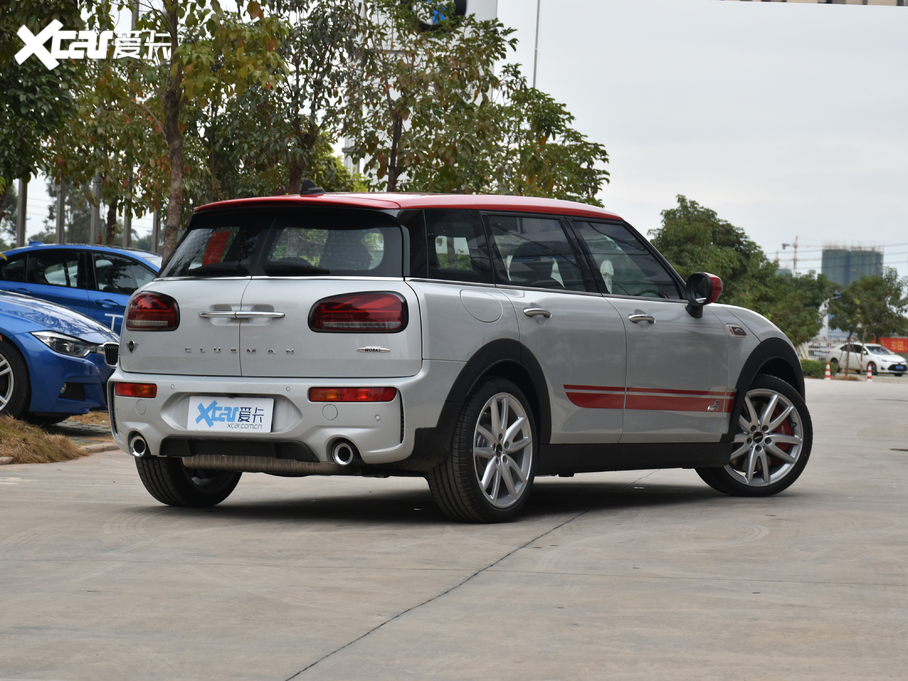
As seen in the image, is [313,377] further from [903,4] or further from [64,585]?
[903,4]

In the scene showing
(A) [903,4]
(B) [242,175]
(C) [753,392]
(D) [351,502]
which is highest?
(A) [903,4]

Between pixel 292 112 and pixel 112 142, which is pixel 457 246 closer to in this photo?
pixel 292 112

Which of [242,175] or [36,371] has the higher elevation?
[242,175]

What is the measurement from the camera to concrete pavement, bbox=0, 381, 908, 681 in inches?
161

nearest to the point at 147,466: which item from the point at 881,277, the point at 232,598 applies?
the point at 232,598

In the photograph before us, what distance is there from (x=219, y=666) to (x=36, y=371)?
772cm

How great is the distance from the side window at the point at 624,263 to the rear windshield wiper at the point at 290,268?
169cm

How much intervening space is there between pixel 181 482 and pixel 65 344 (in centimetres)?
428

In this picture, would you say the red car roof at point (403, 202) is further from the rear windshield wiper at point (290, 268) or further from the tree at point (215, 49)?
the tree at point (215, 49)

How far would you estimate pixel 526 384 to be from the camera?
722 cm

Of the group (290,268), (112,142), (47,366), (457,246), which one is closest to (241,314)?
(290,268)

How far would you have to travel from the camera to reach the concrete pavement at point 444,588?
4082 millimetres

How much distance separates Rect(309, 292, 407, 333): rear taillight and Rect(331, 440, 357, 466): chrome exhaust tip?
0.52m

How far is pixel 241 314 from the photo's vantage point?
673 centimetres
